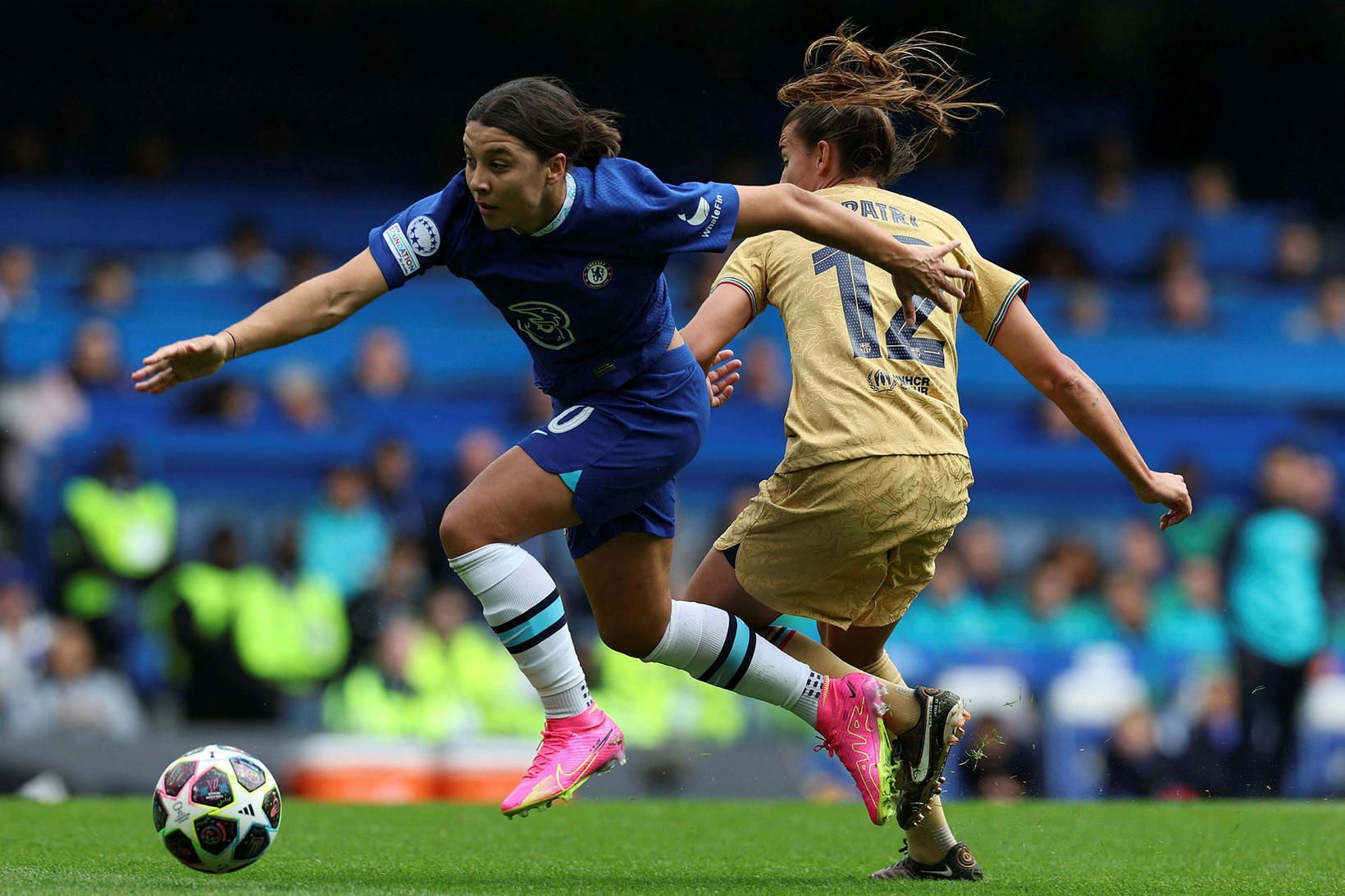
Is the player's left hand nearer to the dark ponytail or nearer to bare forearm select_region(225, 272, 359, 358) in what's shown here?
the dark ponytail

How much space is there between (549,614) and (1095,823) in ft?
9.98

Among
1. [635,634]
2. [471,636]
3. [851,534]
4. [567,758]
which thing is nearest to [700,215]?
[851,534]

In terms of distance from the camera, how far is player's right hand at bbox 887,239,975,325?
4230 mm

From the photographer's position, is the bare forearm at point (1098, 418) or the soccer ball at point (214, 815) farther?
the bare forearm at point (1098, 418)

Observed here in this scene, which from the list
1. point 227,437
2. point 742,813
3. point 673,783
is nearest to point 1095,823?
point 742,813

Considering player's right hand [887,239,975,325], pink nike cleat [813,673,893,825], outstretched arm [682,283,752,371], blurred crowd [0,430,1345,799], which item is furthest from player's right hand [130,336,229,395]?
blurred crowd [0,430,1345,799]

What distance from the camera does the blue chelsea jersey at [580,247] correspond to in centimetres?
434

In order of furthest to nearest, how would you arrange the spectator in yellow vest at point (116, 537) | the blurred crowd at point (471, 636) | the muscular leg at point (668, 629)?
the spectator in yellow vest at point (116, 537), the blurred crowd at point (471, 636), the muscular leg at point (668, 629)

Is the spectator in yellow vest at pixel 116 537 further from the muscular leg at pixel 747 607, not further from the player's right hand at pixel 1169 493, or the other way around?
the player's right hand at pixel 1169 493

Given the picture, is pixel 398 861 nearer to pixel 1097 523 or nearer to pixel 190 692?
pixel 190 692

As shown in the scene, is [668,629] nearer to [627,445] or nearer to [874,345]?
[627,445]

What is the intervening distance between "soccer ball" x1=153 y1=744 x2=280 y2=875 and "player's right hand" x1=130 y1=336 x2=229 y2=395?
3.66 ft

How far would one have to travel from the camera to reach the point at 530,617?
4570 mm

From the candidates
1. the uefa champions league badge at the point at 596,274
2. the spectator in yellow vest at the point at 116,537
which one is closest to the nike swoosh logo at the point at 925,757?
the uefa champions league badge at the point at 596,274
